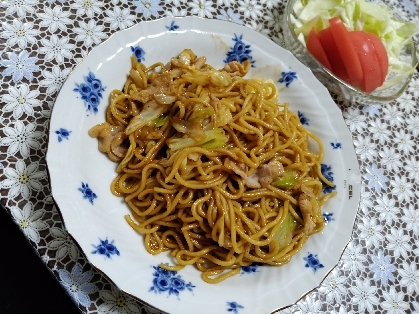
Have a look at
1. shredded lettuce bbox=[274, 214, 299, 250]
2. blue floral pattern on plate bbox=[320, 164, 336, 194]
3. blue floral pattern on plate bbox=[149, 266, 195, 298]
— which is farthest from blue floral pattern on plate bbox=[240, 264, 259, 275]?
blue floral pattern on plate bbox=[320, 164, 336, 194]

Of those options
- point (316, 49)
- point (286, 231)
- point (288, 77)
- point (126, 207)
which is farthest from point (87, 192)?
point (316, 49)

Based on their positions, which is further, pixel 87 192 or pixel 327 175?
pixel 327 175

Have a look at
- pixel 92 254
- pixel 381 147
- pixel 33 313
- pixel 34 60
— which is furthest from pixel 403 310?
pixel 34 60

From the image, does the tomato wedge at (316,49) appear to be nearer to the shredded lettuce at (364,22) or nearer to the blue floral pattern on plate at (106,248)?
the shredded lettuce at (364,22)

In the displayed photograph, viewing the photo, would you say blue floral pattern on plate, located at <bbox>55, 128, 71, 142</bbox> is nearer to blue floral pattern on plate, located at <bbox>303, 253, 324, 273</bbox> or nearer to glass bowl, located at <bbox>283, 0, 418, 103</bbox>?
blue floral pattern on plate, located at <bbox>303, 253, 324, 273</bbox>

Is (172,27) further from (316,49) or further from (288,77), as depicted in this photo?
(316,49)
